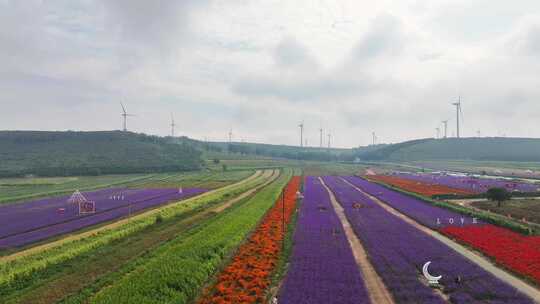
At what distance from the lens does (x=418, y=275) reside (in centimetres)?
2641

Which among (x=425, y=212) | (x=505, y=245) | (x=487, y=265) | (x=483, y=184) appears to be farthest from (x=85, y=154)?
(x=487, y=265)

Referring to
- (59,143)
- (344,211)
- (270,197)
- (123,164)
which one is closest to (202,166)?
(123,164)

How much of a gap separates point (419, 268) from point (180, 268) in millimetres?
15767

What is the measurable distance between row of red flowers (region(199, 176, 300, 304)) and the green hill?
112 m

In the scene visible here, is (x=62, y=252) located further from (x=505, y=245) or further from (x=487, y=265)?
(x=505, y=245)

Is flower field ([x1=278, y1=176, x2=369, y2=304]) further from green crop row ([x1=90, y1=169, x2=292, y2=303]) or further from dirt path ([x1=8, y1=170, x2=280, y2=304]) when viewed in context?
dirt path ([x1=8, y1=170, x2=280, y2=304])

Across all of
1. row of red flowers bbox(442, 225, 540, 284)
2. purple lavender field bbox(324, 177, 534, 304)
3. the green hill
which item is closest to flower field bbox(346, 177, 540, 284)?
row of red flowers bbox(442, 225, 540, 284)

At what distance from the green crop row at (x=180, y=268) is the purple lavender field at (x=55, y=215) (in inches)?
585

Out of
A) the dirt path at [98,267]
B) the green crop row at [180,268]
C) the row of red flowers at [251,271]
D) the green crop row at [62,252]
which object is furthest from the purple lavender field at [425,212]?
the green crop row at [62,252]

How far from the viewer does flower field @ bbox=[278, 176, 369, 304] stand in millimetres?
22297

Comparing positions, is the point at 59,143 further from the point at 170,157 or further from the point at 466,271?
the point at 466,271

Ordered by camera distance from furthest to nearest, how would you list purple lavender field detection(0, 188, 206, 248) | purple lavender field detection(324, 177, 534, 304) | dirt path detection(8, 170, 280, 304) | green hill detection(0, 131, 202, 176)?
green hill detection(0, 131, 202, 176) < purple lavender field detection(0, 188, 206, 248) < dirt path detection(8, 170, 280, 304) < purple lavender field detection(324, 177, 534, 304)

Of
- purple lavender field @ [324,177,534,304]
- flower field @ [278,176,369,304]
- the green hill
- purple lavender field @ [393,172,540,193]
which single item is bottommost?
flower field @ [278,176,369,304]

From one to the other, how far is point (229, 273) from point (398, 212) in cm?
3592
